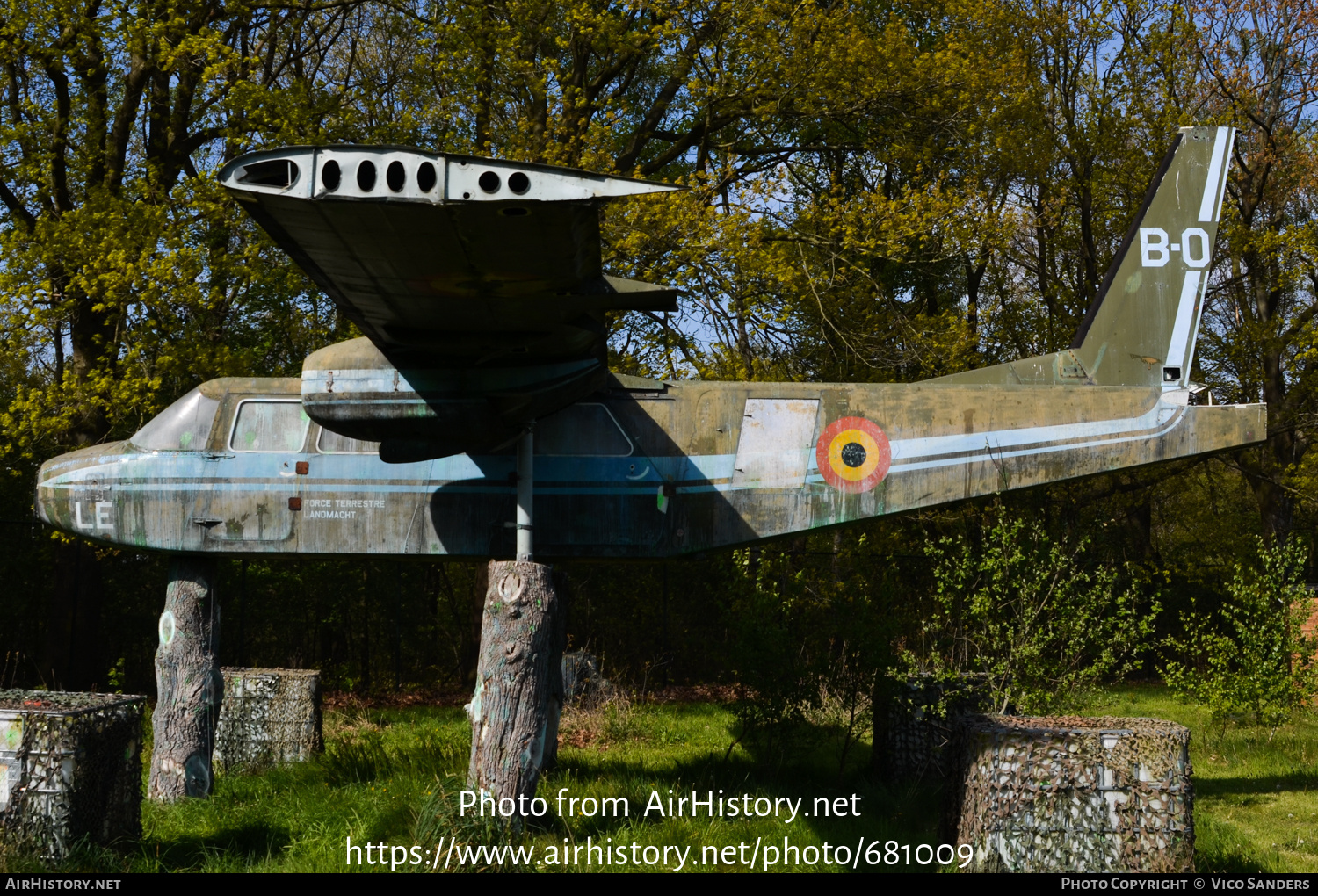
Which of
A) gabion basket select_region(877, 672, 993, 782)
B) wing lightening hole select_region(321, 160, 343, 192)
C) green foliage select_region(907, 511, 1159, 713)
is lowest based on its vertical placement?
gabion basket select_region(877, 672, 993, 782)

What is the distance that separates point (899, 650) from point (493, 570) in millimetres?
4517

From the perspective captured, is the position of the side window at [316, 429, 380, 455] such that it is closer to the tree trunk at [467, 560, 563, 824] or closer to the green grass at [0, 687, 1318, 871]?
the tree trunk at [467, 560, 563, 824]

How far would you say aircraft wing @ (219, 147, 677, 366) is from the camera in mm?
5605

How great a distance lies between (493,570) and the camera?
26.1ft

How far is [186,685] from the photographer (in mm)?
9492

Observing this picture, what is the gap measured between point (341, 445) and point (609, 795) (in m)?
4.07

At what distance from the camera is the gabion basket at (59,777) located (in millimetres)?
6602

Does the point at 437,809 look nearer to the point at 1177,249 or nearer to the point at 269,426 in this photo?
the point at 269,426

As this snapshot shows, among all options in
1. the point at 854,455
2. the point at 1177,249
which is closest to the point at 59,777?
the point at 854,455

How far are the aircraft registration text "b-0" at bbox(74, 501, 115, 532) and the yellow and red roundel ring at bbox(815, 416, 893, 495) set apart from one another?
6633 millimetres

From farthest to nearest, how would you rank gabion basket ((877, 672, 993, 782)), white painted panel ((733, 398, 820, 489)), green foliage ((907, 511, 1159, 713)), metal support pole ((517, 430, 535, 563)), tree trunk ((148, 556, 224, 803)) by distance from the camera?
gabion basket ((877, 672, 993, 782)), white painted panel ((733, 398, 820, 489)), tree trunk ((148, 556, 224, 803)), green foliage ((907, 511, 1159, 713)), metal support pole ((517, 430, 535, 563))

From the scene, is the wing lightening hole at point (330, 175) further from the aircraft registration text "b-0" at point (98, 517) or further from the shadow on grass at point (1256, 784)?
the shadow on grass at point (1256, 784)

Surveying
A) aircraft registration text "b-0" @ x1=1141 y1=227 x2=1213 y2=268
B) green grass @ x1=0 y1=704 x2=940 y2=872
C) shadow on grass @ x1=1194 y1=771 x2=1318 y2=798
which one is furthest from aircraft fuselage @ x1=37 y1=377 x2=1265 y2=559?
shadow on grass @ x1=1194 y1=771 x2=1318 y2=798

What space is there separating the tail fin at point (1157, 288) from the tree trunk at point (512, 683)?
16.2ft
